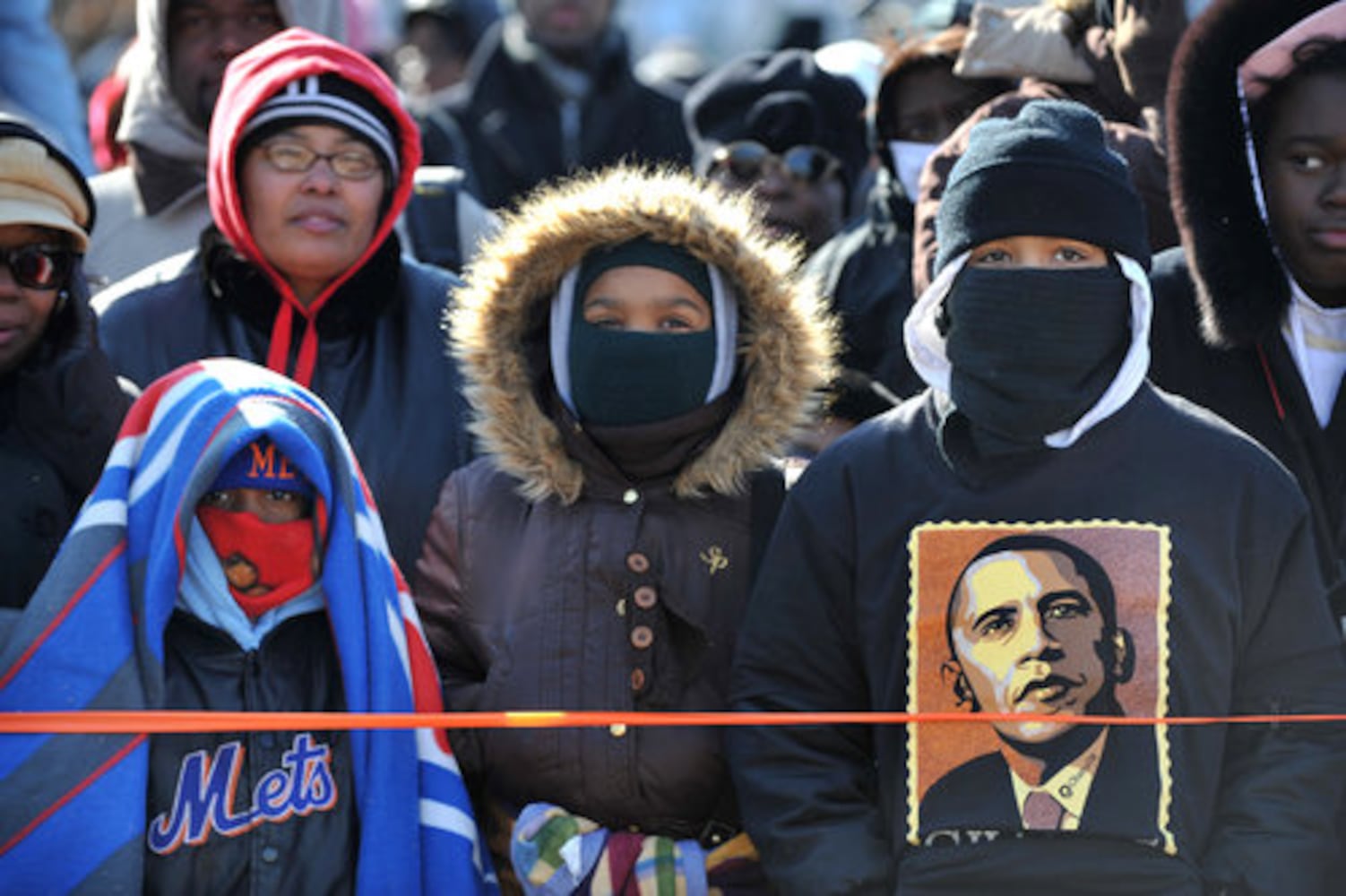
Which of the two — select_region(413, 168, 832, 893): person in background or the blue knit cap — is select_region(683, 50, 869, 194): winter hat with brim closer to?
select_region(413, 168, 832, 893): person in background

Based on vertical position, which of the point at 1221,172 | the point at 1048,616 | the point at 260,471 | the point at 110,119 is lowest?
the point at 1048,616

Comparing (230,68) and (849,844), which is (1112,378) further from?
(230,68)

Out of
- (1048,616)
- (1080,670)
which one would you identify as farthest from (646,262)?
(1080,670)

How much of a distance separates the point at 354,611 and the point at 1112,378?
159 cm

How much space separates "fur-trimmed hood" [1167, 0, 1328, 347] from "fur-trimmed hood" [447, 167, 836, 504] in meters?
0.90

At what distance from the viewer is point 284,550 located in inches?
177

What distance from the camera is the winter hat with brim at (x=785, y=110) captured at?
697 centimetres

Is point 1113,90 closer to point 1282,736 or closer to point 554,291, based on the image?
point 554,291

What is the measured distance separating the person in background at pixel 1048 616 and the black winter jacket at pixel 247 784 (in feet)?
2.72

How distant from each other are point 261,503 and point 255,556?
0.12 m

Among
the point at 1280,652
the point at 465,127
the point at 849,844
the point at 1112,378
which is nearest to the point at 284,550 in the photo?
the point at 849,844

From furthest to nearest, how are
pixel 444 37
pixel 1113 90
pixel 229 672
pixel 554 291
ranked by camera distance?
1. pixel 444 37
2. pixel 1113 90
3. pixel 554 291
4. pixel 229 672

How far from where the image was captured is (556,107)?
953cm

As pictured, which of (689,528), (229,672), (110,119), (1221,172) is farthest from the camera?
(110,119)
